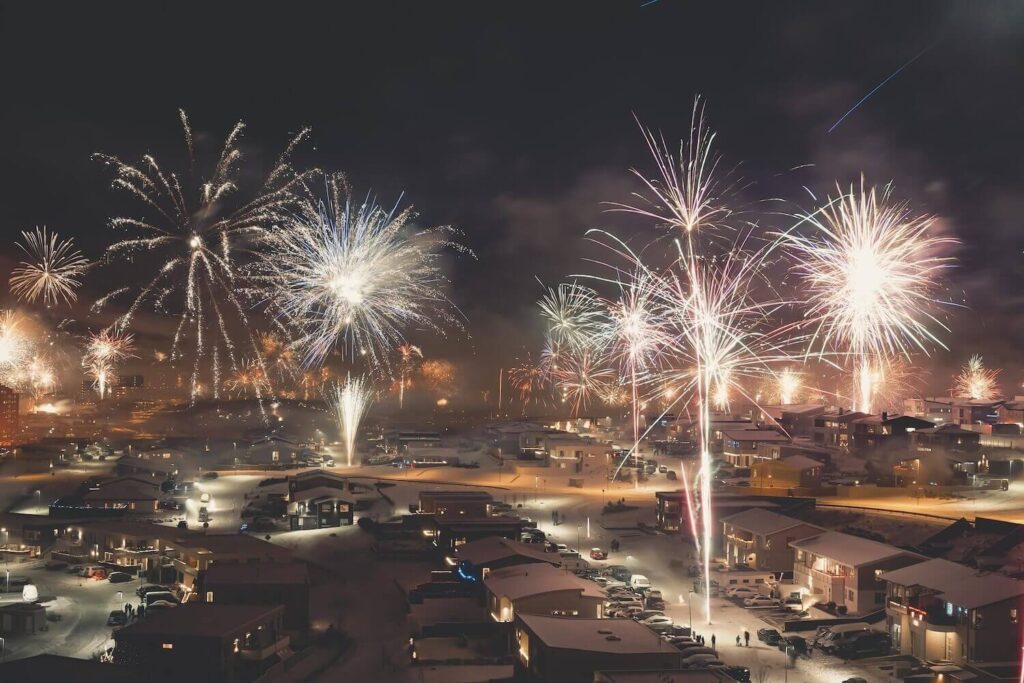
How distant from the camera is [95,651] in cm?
1527

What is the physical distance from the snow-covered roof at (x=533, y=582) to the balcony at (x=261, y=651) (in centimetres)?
391

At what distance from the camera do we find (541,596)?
1534cm

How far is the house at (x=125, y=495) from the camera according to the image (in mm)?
26859

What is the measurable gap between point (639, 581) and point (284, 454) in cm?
2556

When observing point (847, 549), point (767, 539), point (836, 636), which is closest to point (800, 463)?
point (767, 539)

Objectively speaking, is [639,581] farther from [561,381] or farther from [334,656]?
[561,381]

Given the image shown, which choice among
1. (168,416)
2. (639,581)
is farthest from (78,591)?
(168,416)

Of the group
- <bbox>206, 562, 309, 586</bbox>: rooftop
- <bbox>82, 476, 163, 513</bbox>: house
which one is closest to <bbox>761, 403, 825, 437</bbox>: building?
<bbox>82, 476, 163, 513</bbox>: house

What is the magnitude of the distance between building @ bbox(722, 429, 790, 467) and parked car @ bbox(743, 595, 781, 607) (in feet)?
54.3

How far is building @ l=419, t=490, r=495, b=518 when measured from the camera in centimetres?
2544

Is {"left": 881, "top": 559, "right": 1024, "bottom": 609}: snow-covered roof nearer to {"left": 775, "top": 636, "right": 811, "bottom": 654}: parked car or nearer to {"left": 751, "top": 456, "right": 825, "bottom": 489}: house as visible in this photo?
{"left": 775, "top": 636, "right": 811, "bottom": 654}: parked car

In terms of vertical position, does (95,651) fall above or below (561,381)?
below

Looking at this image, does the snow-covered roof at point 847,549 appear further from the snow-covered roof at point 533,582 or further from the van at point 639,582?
the snow-covered roof at point 533,582

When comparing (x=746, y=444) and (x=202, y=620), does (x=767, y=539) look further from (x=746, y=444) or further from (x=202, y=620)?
(x=746, y=444)
